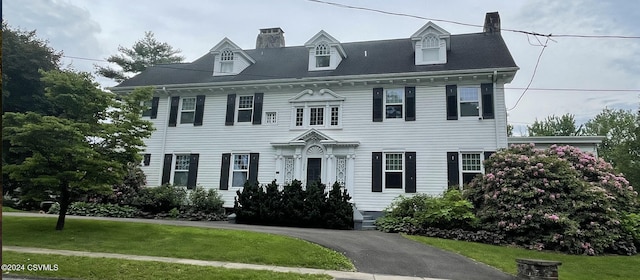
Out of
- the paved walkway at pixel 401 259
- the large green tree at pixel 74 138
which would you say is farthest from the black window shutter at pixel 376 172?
the large green tree at pixel 74 138

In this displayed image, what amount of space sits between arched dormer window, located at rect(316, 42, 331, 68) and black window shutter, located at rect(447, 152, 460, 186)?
285 inches

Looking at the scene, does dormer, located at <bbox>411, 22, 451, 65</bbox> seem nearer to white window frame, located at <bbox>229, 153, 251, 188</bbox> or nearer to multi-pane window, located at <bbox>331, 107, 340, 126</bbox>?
multi-pane window, located at <bbox>331, 107, 340, 126</bbox>

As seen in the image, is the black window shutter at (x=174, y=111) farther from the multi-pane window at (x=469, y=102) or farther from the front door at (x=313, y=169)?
the multi-pane window at (x=469, y=102)

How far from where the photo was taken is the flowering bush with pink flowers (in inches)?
413

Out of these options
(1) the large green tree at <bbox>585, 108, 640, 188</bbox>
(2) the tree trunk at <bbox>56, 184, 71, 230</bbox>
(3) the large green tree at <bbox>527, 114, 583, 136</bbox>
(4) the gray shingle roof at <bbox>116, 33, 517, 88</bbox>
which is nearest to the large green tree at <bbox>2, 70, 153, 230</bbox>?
(2) the tree trunk at <bbox>56, 184, 71, 230</bbox>

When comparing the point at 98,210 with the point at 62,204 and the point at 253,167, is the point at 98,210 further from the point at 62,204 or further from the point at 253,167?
the point at 253,167

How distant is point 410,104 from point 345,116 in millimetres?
2871

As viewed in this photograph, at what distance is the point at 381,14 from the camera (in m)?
11.0

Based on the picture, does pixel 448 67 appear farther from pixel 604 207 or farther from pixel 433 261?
pixel 433 261

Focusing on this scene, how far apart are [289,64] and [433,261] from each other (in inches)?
542

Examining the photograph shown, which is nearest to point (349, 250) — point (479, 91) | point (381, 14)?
point (381, 14)

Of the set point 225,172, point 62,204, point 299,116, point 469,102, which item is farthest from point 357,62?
point 62,204

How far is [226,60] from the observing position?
1934cm

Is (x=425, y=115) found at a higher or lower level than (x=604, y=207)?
higher
